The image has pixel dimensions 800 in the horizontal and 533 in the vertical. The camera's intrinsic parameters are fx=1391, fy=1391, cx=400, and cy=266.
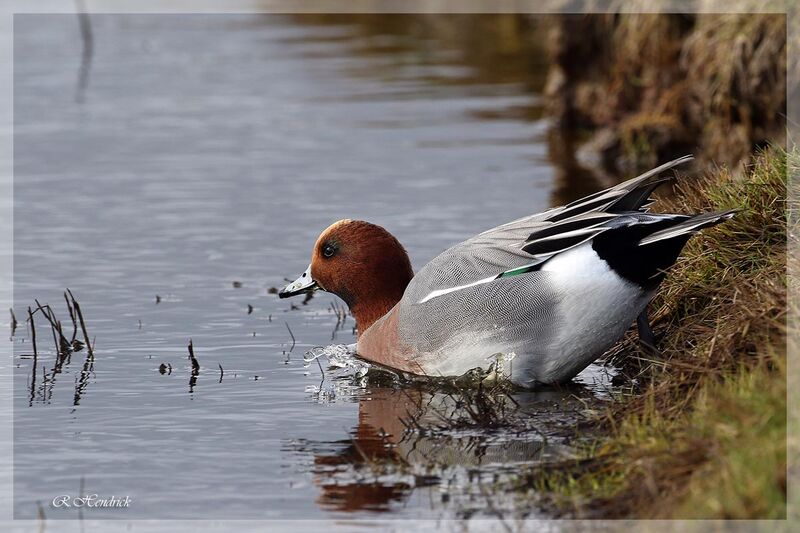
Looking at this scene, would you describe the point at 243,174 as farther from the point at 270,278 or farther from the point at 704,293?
the point at 704,293

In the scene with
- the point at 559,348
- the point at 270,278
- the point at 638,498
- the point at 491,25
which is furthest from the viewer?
the point at 491,25

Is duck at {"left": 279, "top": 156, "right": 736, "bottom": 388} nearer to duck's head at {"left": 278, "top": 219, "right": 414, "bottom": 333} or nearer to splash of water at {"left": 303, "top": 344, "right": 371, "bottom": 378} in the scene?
A: splash of water at {"left": 303, "top": 344, "right": 371, "bottom": 378}

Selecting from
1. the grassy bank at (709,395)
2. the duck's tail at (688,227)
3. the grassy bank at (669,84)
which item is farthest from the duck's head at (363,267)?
the grassy bank at (669,84)

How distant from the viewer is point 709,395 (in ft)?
16.6

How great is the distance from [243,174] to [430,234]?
2.94 meters

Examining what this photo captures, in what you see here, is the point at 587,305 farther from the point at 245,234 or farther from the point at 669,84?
the point at 669,84

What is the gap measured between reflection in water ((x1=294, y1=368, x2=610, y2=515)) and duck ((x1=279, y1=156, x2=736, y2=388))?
0.17 meters

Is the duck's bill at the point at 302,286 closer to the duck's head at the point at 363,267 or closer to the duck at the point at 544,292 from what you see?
the duck's head at the point at 363,267

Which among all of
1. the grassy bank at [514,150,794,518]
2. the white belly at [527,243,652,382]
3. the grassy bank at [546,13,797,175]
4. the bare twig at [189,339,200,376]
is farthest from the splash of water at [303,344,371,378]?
the grassy bank at [546,13,797,175]

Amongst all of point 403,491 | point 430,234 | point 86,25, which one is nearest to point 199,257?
point 430,234

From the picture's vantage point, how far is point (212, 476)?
5.38 meters

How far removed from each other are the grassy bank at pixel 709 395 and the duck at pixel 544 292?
0.32 meters

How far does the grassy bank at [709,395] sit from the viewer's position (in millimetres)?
4238

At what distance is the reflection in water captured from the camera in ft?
16.8
